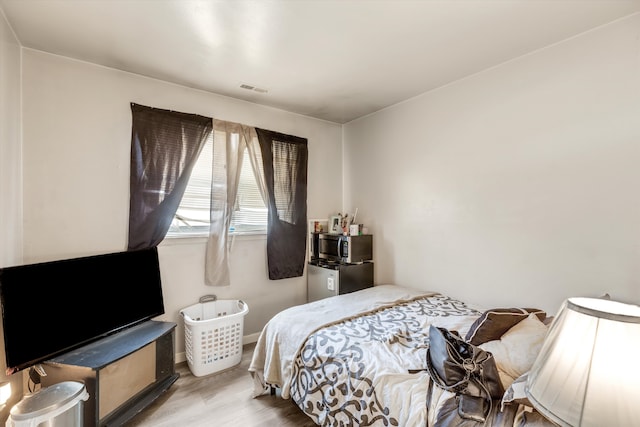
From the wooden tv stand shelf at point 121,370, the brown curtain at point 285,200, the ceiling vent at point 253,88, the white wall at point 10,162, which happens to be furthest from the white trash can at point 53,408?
the ceiling vent at point 253,88

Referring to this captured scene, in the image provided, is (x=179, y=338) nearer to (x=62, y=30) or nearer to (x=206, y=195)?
(x=206, y=195)

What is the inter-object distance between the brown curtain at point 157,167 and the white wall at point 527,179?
7.26 feet

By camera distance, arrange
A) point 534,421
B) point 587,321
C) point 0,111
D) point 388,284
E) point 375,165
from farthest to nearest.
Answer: point 375,165 < point 388,284 < point 0,111 < point 534,421 < point 587,321

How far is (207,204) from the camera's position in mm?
2854

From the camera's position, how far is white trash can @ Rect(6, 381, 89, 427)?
136 cm

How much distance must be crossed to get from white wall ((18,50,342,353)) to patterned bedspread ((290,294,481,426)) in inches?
59.8

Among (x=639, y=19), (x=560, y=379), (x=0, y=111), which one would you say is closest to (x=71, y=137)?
(x=0, y=111)

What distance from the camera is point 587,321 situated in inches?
26.4

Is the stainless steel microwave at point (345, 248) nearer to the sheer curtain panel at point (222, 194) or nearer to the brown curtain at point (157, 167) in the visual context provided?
the sheer curtain panel at point (222, 194)

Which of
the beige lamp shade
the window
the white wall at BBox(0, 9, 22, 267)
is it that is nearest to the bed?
the beige lamp shade

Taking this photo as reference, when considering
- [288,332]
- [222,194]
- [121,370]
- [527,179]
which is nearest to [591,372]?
[288,332]

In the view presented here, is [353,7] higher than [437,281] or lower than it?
higher

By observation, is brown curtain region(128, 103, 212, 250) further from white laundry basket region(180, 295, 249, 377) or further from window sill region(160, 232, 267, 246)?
white laundry basket region(180, 295, 249, 377)

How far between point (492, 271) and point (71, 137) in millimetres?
3660
